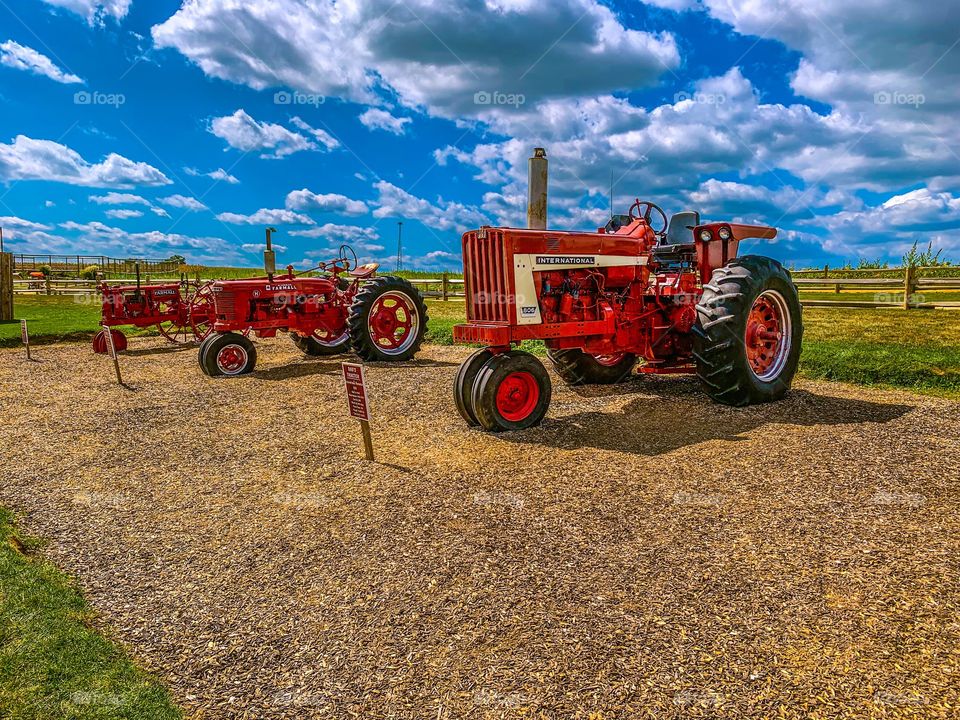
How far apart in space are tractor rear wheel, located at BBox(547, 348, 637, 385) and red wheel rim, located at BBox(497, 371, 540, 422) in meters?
2.01

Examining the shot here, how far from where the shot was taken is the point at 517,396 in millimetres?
6262

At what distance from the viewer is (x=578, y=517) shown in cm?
403

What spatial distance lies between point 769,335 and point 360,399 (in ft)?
15.1

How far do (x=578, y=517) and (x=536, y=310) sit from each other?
2.77 meters

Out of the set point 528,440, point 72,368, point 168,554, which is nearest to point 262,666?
point 168,554

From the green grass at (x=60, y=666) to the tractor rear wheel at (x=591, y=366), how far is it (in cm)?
601

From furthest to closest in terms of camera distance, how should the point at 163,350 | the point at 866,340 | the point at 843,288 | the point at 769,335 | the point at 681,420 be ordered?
1. the point at 843,288
2. the point at 163,350
3. the point at 866,340
4. the point at 769,335
5. the point at 681,420

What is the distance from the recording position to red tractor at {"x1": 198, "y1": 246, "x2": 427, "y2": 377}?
394 inches

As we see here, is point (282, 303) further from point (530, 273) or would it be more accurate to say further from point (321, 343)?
point (530, 273)
